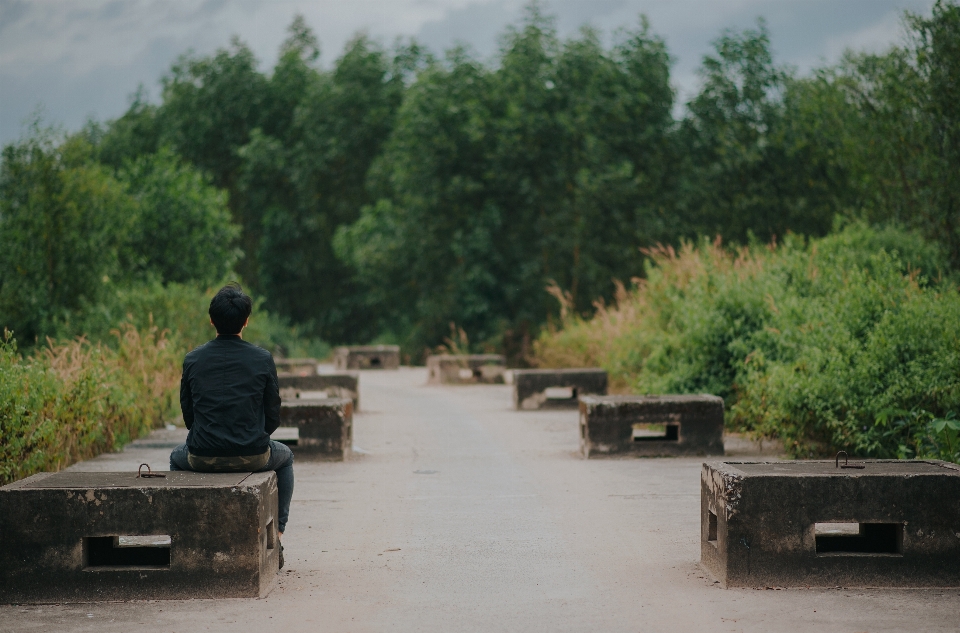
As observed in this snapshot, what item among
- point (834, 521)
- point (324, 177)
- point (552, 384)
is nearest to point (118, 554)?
point (834, 521)

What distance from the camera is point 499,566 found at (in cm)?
662

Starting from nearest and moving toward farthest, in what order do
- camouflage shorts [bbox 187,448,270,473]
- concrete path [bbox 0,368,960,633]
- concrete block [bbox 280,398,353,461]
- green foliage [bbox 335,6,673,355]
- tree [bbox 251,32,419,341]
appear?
1. concrete path [bbox 0,368,960,633]
2. camouflage shorts [bbox 187,448,270,473]
3. concrete block [bbox 280,398,353,461]
4. green foliage [bbox 335,6,673,355]
5. tree [bbox 251,32,419,341]

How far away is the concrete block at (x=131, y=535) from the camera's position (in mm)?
5809

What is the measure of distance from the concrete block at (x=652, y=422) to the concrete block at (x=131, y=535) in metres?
6.33

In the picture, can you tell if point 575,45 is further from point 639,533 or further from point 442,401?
point 639,533

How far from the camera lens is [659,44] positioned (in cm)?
3875

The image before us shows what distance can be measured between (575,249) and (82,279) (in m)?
18.5

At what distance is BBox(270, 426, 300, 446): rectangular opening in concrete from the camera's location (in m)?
11.9

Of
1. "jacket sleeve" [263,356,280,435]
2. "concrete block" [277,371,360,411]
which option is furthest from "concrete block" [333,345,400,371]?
"jacket sleeve" [263,356,280,435]

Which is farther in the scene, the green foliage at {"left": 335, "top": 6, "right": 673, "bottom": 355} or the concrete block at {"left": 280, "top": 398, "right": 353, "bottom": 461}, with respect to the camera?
the green foliage at {"left": 335, "top": 6, "right": 673, "bottom": 355}

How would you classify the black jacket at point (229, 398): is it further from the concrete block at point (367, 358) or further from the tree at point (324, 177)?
the tree at point (324, 177)

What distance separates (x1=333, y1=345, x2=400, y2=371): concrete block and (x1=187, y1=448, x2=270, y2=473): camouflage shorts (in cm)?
2352

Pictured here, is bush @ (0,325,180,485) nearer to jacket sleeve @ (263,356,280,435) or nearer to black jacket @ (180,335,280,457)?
black jacket @ (180,335,280,457)

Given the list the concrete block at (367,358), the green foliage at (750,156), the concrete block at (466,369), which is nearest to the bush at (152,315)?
the concrete block at (466,369)
